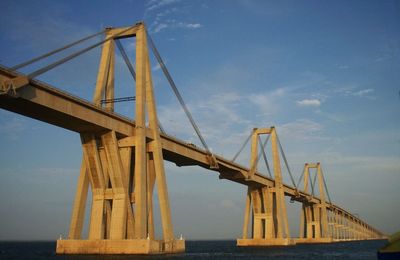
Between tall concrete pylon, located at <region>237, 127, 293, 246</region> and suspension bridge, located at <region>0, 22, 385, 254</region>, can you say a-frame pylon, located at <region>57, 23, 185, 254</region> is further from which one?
tall concrete pylon, located at <region>237, 127, 293, 246</region>

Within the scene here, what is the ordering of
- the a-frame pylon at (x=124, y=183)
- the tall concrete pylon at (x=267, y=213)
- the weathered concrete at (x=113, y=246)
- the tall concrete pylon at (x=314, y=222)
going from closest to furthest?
the weathered concrete at (x=113, y=246) → the a-frame pylon at (x=124, y=183) → the tall concrete pylon at (x=267, y=213) → the tall concrete pylon at (x=314, y=222)

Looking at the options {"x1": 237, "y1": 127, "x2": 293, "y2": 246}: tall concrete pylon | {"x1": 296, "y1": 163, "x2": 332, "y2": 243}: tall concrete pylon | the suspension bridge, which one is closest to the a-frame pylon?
the suspension bridge

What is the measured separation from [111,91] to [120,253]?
57.8 ft

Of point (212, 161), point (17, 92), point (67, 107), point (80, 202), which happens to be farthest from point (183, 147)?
point (17, 92)

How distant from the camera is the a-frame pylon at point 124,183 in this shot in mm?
46531

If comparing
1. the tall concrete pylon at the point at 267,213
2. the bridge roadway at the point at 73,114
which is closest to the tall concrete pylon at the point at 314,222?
the tall concrete pylon at the point at 267,213

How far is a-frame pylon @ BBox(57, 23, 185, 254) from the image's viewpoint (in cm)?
4653

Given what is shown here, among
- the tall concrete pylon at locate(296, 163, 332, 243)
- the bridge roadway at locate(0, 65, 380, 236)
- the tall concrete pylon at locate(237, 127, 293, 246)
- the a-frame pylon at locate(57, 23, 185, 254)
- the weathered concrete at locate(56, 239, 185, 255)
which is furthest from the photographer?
the tall concrete pylon at locate(296, 163, 332, 243)

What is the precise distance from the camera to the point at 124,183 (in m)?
48.1

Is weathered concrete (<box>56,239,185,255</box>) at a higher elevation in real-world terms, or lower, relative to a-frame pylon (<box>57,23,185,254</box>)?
lower

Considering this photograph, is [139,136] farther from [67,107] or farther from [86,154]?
[67,107]

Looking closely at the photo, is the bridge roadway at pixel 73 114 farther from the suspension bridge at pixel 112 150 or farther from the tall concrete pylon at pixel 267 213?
the tall concrete pylon at pixel 267 213

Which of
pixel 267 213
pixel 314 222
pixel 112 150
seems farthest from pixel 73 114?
pixel 314 222

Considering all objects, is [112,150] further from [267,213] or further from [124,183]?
[267,213]
